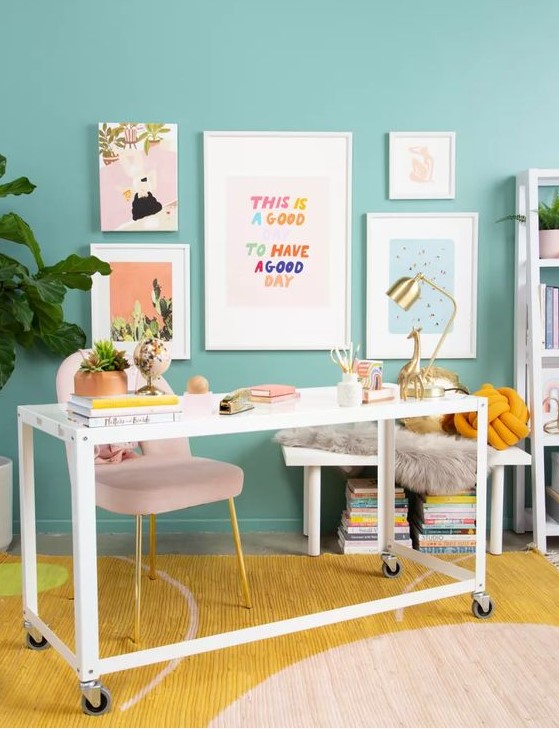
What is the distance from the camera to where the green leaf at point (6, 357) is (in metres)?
3.02

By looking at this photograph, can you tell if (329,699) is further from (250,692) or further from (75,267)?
(75,267)

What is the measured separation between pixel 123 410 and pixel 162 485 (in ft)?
1.54

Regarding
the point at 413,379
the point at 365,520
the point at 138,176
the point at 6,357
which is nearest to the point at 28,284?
the point at 6,357

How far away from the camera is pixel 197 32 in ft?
11.0

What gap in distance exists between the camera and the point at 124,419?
1895mm

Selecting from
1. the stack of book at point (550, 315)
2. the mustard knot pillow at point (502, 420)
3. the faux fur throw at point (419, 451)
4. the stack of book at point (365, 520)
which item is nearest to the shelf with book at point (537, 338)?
the stack of book at point (550, 315)

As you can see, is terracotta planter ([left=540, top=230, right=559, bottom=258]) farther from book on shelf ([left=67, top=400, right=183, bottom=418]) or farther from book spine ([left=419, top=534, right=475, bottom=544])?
book on shelf ([left=67, top=400, right=183, bottom=418])

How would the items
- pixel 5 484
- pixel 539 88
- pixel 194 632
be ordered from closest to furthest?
pixel 194 632 < pixel 5 484 < pixel 539 88

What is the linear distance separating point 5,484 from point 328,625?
61.0 inches

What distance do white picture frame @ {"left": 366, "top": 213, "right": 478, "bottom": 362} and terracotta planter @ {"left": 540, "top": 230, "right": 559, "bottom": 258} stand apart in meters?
0.29

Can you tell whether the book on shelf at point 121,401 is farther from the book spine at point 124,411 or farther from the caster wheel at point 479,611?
the caster wheel at point 479,611

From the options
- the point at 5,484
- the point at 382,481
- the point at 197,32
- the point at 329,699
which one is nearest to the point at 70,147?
the point at 197,32

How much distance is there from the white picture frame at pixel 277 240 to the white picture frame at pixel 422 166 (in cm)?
21

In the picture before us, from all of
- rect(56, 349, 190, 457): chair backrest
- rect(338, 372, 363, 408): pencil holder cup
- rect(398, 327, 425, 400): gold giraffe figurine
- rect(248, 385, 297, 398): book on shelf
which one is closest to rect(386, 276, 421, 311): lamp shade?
rect(398, 327, 425, 400): gold giraffe figurine
